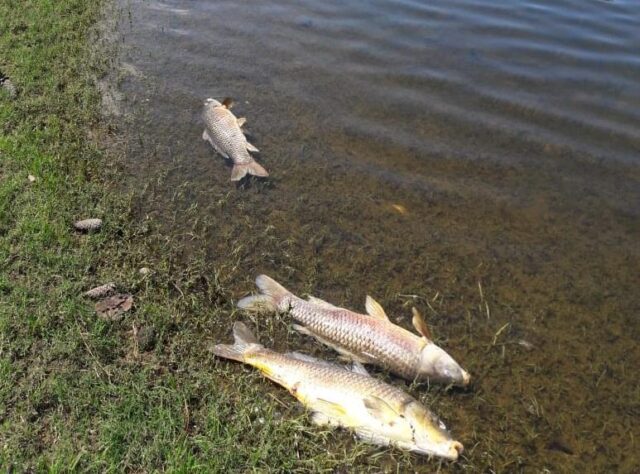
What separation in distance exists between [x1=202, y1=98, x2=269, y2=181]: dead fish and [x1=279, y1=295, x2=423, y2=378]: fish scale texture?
2.10 metres

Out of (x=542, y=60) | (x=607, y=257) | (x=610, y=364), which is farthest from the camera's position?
(x=542, y=60)

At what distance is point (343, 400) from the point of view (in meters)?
4.01

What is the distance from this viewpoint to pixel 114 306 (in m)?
4.63

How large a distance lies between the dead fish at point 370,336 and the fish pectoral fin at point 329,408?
53cm

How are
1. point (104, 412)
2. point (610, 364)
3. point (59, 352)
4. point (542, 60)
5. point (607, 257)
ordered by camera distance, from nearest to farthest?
1. point (104, 412)
2. point (59, 352)
3. point (610, 364)
4. point (607, 257)
5. point (542, 60)

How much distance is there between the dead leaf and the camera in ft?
14.9

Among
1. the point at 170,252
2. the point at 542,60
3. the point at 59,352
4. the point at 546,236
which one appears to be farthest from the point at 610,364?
the point at 542,60

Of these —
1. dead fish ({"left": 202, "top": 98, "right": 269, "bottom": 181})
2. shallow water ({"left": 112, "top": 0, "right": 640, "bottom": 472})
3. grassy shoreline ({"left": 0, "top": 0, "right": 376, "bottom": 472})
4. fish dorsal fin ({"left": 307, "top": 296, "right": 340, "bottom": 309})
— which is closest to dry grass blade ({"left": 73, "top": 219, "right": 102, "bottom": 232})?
grassy shoreline ({"left": 0, "top": 0, "right": 376, "bottom": 472})

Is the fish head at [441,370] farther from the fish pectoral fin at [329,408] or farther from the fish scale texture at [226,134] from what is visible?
the fish scale texture at [226,134]

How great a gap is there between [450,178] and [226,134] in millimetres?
2601

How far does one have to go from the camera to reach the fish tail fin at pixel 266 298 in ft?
15.8

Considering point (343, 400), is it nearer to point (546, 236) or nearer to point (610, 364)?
point (610, 364)

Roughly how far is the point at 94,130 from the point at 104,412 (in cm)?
406

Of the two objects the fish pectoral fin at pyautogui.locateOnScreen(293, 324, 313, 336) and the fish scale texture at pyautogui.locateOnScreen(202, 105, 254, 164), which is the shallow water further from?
the fish pectoral fin at pyautogui.locateOnScreen(293, 324, 313, 336)
